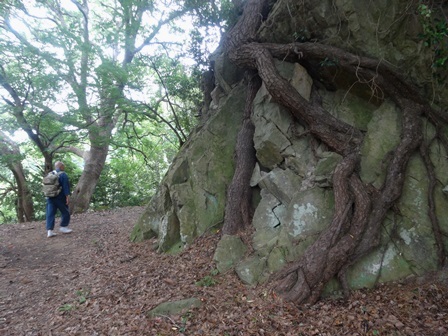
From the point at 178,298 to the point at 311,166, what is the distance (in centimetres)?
300

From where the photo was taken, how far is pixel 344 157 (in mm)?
4598

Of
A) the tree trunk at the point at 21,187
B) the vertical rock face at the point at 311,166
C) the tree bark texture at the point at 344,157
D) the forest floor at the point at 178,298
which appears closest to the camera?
the forest floor at the point at 178,298

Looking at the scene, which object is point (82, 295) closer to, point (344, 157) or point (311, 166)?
point (311, 166)

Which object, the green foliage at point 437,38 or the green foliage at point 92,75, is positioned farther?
the green foliage at point 92,75

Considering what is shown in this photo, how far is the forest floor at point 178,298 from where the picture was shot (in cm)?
326

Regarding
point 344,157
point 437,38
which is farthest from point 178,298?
point 437,38

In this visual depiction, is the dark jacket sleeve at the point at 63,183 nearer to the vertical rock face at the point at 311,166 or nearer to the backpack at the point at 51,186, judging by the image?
the backpack at the point at 51,186

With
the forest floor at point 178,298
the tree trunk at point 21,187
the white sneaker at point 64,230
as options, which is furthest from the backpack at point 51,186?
the tree trunk at point 21,187

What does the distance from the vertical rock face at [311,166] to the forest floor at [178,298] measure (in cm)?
34

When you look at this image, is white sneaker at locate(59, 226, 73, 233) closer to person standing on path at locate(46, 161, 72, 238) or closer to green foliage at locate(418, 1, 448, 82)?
person standing on path at locate(46, 161, 72, 238)

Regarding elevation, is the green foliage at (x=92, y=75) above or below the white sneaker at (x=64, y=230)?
above

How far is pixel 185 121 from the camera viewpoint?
1103 cm

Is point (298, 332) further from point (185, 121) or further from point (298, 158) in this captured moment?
point (185, 121)

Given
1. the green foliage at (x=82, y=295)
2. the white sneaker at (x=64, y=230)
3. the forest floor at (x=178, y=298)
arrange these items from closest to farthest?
1. the forest floor at (x=178, y=298)
2. the green foliage at (x=82, y=295)
3. the white sneaker at (x=64, y=230)
